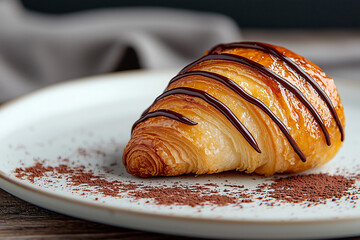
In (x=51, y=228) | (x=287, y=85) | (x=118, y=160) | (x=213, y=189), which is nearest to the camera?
(x=51, y=228)

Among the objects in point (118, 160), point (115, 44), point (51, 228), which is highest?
point (115, 44)

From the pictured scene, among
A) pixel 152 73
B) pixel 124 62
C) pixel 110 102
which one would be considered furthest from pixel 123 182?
pixel 124 62

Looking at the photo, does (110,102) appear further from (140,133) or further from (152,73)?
(140,133)

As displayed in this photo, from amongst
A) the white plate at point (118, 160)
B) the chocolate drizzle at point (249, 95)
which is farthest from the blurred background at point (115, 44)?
the chocolate drizzle at point (249, 95)

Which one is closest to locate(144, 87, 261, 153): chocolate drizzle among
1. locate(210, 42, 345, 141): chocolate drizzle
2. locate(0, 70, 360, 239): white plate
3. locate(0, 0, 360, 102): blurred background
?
locate(0, 70, 360, 239): white plate

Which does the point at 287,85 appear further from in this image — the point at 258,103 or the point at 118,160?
the point at 118,160

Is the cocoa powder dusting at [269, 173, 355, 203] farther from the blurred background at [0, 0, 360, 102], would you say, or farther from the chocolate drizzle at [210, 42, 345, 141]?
the blurred background at [0, 0, 360, 102]

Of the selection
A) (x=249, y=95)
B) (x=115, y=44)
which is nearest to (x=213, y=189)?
(x=249, y=95)
